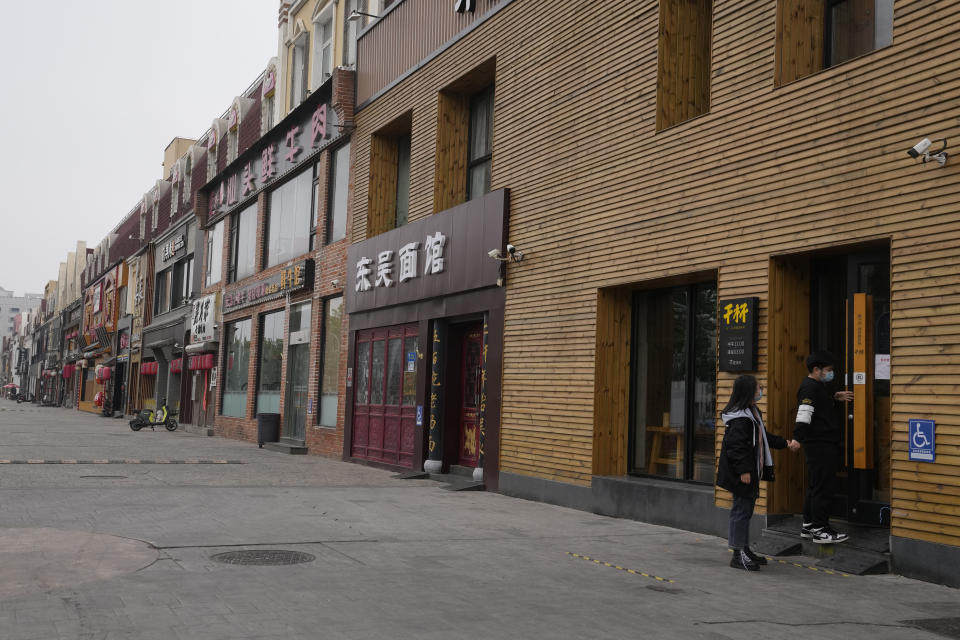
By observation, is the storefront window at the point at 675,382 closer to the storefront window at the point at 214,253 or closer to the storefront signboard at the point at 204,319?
the storefront signboard at the point at 204,319

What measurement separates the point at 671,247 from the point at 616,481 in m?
3.02

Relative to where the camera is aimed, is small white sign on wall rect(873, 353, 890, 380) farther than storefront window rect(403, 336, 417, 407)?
No

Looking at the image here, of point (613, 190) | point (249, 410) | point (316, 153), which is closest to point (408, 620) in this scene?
point (613, 190)

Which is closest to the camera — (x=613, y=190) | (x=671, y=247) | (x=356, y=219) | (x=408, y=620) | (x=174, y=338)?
(x=408, y=620)

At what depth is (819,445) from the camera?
8.43 metres

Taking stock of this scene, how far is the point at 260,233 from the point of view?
89.4 feet

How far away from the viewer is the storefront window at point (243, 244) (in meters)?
28.5

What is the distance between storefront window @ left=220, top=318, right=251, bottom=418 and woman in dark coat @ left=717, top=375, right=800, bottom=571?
2153cm

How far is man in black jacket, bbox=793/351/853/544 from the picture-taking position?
834 cm

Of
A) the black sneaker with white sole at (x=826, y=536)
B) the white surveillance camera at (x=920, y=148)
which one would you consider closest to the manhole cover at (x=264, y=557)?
the black sneaker with white sole at (x=826, y=536)

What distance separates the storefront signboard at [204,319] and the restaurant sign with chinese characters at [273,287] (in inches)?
55.4

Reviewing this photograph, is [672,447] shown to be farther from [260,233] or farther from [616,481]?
[260,233]

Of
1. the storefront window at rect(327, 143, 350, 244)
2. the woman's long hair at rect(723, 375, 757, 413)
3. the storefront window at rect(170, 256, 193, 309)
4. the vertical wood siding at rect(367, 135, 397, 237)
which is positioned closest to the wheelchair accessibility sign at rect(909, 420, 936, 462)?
the woman's long hair at rect(723, 375, 757, 413)

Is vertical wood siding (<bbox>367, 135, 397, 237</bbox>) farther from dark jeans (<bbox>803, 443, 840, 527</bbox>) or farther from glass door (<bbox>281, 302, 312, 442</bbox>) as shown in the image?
dark jeans (<bbox>803, 443, 840, 527</bbox>)
